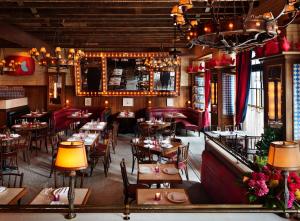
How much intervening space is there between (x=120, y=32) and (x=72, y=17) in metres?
2.69

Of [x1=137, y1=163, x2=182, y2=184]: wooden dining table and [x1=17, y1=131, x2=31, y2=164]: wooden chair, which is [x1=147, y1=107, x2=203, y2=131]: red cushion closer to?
[x1=17, y1=131, x2=31, y2=164]: wooden chair

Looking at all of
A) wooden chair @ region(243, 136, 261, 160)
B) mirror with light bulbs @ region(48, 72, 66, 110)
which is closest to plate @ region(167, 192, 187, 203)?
wooden chair @ region(243, 136, 261, 160)

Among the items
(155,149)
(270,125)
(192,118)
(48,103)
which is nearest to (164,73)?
(192,118)

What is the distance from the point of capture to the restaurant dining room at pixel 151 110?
2951mm

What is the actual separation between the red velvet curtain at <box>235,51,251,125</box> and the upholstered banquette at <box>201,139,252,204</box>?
2.34 metres

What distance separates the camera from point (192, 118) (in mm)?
13711

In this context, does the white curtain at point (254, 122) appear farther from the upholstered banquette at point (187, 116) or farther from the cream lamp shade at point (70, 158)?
the cream lamp shade at point (70, 158)

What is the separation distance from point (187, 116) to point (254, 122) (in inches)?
222

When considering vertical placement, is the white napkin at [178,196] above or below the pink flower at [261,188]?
below

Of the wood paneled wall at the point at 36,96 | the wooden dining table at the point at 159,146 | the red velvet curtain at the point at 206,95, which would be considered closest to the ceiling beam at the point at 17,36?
the wood paneled wall at the point at 36,96

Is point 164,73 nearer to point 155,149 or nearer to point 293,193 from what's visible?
point 155,149

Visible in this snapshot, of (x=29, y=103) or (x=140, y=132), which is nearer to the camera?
(x=140, y=132)

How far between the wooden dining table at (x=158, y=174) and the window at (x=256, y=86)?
153 inches

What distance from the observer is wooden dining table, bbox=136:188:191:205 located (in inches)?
154
